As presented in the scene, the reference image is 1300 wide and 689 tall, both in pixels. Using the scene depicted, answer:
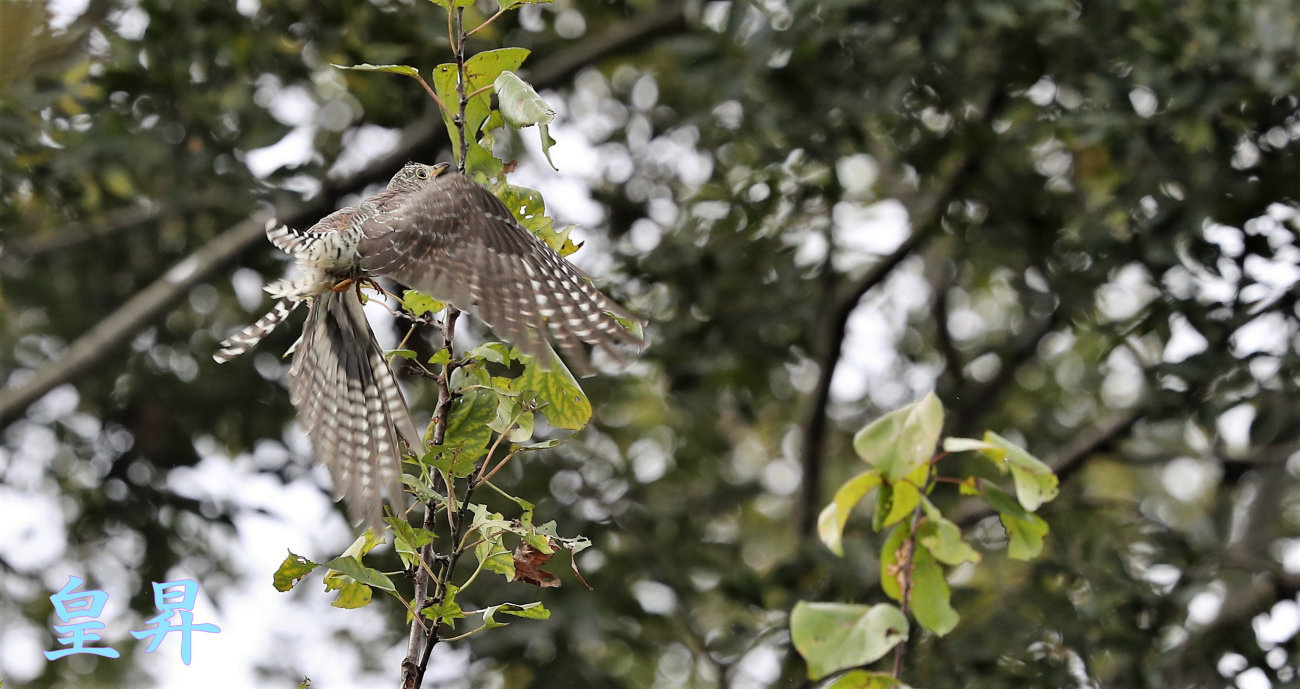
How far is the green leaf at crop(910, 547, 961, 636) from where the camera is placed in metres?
1.28

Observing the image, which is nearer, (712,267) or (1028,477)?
(1028,477)

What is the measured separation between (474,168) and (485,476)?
473 mm

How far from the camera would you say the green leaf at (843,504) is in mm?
1271

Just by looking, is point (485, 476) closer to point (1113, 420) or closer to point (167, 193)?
point (167, 193)

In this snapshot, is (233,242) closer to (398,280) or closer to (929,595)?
(398,280)

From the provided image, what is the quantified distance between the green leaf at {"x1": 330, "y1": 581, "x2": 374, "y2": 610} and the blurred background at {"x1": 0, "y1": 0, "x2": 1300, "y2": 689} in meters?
1.85

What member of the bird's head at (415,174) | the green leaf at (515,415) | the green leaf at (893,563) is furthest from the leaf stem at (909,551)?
the bird's head at (415,174)

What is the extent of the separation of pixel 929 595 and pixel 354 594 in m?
0.75

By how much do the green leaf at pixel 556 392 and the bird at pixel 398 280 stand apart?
10 centimetres

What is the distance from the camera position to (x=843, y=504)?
4.30 ft

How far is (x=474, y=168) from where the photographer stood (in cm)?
181

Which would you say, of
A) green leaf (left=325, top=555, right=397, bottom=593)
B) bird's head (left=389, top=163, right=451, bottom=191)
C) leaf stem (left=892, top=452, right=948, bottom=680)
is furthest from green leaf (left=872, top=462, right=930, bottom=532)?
bird's head (left=389, top=163, right=451, bottom=191)

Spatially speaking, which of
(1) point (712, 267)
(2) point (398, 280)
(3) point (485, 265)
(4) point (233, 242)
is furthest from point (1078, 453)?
(2) point (398, 280)

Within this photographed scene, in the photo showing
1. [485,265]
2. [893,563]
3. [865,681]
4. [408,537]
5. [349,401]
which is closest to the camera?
[865,681]
